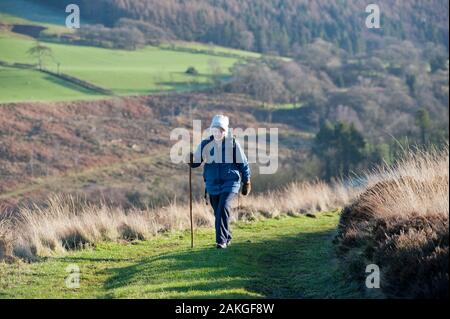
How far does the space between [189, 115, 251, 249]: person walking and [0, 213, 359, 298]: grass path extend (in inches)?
35.9

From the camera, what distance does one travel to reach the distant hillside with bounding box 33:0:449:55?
95.4 m

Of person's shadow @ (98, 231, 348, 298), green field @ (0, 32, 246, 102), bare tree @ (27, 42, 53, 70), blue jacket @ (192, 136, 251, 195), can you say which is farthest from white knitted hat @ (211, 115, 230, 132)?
bare tree @ (27, 42, 53, 70)

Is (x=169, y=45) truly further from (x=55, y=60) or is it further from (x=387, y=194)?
(x=387, y=194)

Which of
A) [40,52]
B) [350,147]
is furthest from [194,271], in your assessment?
[40,52]

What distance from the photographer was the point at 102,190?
47.3 metres

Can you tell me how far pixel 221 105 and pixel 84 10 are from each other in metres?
22.2

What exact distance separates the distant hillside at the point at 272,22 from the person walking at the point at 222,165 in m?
81.6

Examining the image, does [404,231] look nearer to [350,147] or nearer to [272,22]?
[350,147]

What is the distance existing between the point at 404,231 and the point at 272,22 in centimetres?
10662

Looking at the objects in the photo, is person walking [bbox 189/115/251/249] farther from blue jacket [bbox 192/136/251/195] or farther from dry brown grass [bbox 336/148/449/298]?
dry brown grass [bbox 336/148/449/298]

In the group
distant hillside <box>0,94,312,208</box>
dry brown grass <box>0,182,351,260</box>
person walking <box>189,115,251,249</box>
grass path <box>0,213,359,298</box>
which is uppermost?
person walking <box>189,115,251,249</box>

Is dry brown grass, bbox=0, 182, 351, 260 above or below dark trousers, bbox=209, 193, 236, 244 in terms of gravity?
below

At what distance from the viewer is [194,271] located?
9.75 metres

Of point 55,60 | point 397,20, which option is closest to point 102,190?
point 55,60
